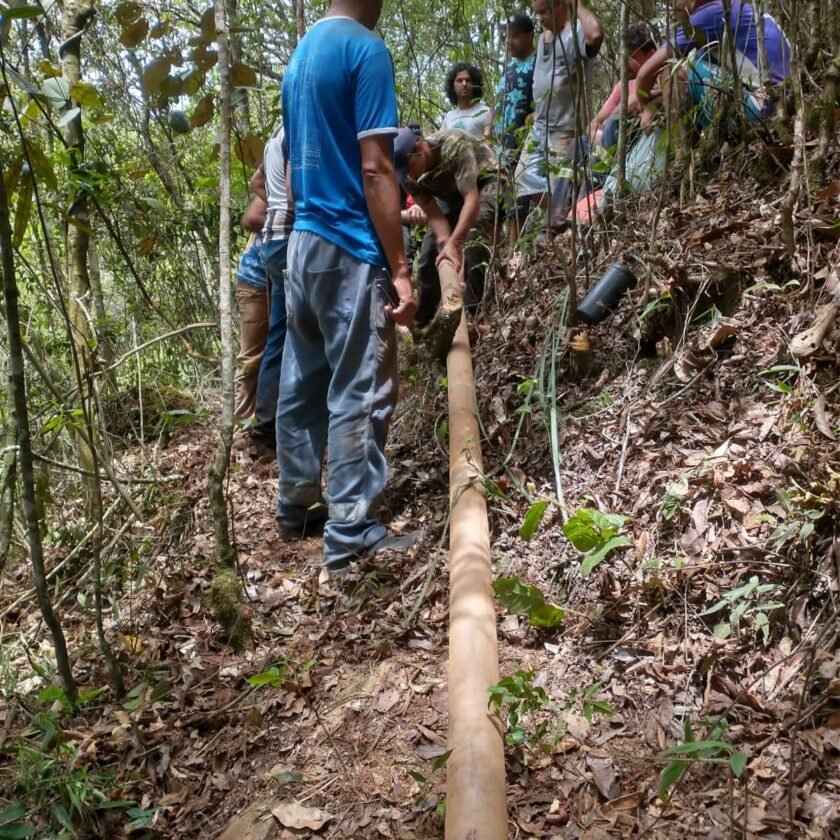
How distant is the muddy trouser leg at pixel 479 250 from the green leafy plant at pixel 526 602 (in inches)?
123

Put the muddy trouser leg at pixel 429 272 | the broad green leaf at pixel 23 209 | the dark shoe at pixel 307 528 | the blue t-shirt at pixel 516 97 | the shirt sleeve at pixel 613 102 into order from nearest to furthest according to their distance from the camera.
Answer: the broad green leaf at pixel 23 209 → the dark shoe at pixel 307 528 → the shirt sleeve at pixel 613 102 → the muddy trouser leg at pixel 429 272 → the blue t-shirt at pixel 516 97

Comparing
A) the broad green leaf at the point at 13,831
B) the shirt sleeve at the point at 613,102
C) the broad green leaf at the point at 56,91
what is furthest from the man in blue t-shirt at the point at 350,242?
the shirt sleeve at the point at 613,102

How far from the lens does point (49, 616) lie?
7.30 feet

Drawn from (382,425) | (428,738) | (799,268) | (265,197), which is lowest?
(428,738)

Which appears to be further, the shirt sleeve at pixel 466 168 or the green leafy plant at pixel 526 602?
the shirt sleeve at pixel 466 168

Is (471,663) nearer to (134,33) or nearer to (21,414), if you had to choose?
(21,414)

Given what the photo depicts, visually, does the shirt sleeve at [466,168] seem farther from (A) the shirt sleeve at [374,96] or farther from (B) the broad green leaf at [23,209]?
(B) the broad green leaf at [23,209]

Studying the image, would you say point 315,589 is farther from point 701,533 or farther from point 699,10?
point 699,10

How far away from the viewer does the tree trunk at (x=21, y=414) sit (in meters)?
1.98

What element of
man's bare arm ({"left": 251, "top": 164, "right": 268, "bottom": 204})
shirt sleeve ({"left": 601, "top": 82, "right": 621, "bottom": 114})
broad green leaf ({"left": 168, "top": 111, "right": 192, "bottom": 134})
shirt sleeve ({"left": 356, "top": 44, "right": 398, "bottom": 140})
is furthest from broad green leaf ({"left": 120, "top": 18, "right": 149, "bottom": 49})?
shirt sleeve ({"left": 601, "top": 82, "right": 621, "bottom": 114})

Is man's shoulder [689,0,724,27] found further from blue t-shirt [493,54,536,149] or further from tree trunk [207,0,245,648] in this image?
tree trunk [207,0,245,648]

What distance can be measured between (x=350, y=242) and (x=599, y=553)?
167cm

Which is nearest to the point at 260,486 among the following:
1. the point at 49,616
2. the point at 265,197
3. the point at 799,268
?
the point at 265,197

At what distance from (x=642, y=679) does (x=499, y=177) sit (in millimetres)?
3514
